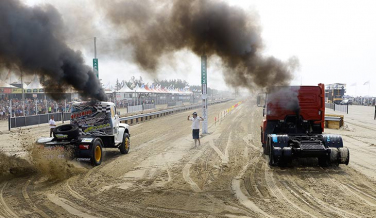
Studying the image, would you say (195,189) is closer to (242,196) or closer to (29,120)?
(242,196)

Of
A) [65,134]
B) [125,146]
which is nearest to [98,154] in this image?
[65,134]

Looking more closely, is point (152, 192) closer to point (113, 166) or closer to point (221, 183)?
point (221, 183)

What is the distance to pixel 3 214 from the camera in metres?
6.64

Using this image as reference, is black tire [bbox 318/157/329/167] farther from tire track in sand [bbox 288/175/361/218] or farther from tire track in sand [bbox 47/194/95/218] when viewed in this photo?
tire track in sand [bbox 47/194/95/218]

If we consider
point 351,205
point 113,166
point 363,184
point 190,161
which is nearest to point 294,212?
point 351,205

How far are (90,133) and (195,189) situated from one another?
20.0 feet

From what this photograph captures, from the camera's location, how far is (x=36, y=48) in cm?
1017

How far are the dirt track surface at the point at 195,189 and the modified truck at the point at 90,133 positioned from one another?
0.59 m

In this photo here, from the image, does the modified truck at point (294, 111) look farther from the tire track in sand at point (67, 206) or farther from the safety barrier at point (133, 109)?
the safety barrier at point (133, 109)

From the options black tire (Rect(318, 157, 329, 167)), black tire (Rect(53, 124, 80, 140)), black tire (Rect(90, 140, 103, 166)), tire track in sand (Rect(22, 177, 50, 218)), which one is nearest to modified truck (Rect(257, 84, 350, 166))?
black tire (Rect(318, 157, 329, 167))

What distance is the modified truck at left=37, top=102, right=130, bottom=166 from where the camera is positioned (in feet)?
35.8

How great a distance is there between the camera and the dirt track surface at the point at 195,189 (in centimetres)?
672

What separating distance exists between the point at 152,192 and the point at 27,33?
6.42 meters

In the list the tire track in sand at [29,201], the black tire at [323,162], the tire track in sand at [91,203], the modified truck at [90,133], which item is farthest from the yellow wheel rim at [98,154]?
the black tire at [323,162]
